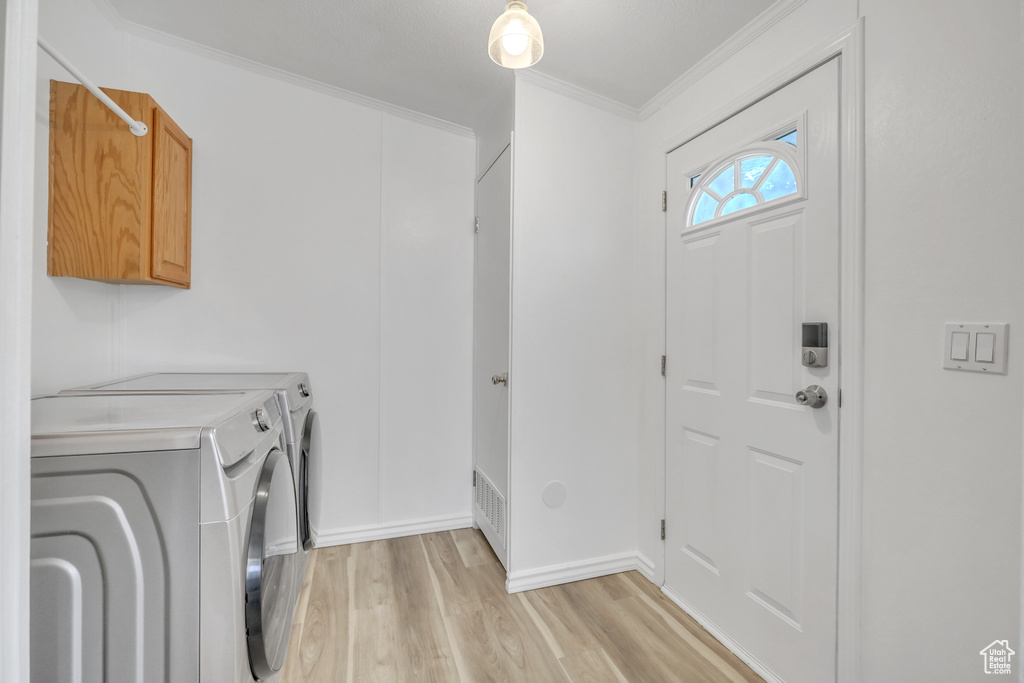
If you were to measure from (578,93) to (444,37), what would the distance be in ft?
2.11

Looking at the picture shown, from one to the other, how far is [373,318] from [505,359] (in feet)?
2.73

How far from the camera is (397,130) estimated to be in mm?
2312

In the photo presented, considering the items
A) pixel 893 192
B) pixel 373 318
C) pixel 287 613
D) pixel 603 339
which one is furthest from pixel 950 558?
pixel 373 318

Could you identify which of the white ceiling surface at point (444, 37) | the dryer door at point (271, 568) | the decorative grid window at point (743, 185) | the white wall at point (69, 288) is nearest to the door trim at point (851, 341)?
the decorative grid window at point (743, 185)

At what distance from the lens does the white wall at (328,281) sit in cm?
190

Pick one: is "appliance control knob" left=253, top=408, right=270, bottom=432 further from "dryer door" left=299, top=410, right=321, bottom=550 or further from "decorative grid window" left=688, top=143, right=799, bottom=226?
"decorative grid window" left=688, top=143, right=799, bottom=226

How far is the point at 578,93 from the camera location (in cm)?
195

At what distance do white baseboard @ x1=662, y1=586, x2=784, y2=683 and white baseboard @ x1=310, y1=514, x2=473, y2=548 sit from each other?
1184 millimetres

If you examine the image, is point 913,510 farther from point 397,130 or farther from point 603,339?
point 397,130

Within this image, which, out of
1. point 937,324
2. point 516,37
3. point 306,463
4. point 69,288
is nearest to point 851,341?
point 937,324

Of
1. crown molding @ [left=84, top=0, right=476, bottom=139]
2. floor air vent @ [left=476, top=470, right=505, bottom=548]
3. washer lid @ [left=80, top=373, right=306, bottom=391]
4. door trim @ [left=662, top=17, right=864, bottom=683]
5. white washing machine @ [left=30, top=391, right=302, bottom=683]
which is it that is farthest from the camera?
floor air vent @ [left=476, top=470, right=505, bottom=548]

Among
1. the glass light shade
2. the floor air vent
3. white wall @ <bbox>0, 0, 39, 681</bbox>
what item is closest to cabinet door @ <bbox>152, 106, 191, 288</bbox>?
white wall @ <bbox>0, 0, 39, 681</bbox>

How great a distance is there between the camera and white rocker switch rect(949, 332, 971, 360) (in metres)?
0.96

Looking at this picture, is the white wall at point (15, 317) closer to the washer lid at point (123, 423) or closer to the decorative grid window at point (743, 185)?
the washer lid at point (123, 423)
